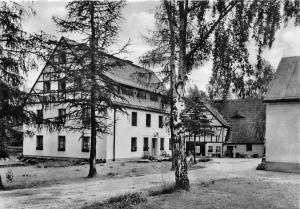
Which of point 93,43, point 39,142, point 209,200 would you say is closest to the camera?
point 209,200

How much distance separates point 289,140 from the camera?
20.7 metres

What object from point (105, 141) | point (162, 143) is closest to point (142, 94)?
point (162, 143)

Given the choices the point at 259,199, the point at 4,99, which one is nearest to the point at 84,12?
the point at 4,99

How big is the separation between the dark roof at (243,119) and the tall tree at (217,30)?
101ft

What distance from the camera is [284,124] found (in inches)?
837

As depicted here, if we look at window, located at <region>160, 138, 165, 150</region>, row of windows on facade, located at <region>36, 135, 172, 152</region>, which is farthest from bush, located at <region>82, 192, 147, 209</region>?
window, located at <region>160, 138, 165, 150</region>

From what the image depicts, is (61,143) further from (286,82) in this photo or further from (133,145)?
(286,82)

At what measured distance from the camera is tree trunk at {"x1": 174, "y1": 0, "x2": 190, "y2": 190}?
38.4 feet

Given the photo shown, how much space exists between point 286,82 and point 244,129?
76.0ft

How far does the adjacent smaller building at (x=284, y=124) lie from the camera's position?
20609 mm

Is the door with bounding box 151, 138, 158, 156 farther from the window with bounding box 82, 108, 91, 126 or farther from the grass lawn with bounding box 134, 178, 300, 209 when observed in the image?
the grass lawn with bounding box 134, 178, 300, 209

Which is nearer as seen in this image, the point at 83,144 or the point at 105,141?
the point at 105,141

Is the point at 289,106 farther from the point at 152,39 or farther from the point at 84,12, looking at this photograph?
the point at 84,12

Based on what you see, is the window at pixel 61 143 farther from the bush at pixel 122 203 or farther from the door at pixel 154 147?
the bush at pixel 122 203
